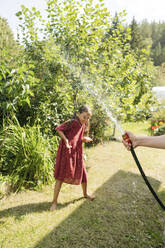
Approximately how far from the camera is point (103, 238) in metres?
2.22

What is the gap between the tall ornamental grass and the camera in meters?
3.15

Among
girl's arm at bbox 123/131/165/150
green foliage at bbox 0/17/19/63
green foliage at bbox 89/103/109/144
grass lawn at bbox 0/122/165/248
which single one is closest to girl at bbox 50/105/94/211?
grass lawn at bbox 0/122/165/248

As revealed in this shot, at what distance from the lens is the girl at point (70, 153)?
2662mm

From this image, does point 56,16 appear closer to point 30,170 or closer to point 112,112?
point 112,112

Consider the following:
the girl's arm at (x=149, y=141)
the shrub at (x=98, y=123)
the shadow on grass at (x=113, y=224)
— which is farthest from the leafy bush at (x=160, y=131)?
the girl's arm at (x=149, y=141)

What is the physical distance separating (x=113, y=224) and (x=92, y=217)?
1.00ft

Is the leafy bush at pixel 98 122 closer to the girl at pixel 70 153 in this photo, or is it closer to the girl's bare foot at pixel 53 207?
the girl at pixel 70 153

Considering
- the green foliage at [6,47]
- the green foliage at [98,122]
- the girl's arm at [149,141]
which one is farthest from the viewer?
the green foliage at [98,122]

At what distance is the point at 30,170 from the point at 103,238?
164 cm

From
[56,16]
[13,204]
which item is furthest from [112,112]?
[13,204]

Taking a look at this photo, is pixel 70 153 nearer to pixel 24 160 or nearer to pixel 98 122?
pixel 24 160

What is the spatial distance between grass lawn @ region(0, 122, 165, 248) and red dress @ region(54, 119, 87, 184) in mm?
510

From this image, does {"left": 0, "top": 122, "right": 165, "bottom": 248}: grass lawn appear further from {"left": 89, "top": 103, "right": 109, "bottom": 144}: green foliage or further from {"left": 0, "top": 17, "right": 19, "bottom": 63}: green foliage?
{"left": 0, "top": 17, "right": 19, "bottom": 63}: green foliage

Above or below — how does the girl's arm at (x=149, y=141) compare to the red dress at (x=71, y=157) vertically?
above
